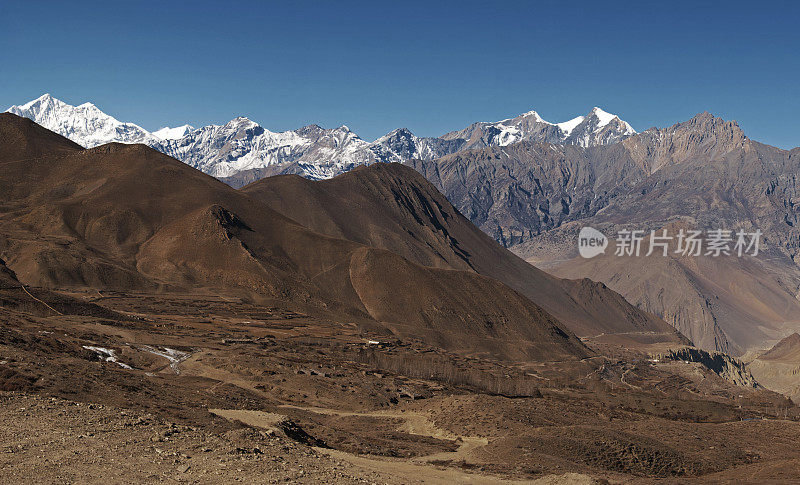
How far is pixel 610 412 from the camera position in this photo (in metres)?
100

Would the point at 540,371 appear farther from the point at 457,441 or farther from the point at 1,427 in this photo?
the point at 1,427

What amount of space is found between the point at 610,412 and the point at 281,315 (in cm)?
9476

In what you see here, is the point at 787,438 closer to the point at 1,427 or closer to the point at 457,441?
the point at 457,441

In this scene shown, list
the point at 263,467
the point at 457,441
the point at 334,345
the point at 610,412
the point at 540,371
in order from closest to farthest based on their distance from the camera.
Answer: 1. the point at 263,467
2. the point at 457,441
3. the point at 610,412
4. the point at 334,345
5. the point at 540,371

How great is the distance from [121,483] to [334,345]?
369 ft

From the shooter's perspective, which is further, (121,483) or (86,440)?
(86,440)

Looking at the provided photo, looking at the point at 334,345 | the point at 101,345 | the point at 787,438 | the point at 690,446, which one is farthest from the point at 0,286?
the point at 787,438

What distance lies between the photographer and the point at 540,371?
183m

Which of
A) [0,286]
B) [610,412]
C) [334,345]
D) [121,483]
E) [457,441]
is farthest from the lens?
[334,345]

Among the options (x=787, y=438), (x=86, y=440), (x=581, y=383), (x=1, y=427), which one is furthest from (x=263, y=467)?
(x=581, y=383)

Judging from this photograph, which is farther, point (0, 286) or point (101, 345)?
point (0, 286)

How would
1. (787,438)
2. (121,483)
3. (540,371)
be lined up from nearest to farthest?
(121,483) → (787,438) → (540,371)

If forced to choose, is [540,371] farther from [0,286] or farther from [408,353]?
[0,286]

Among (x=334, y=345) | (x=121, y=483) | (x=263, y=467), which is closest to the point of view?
(x=121, y=483)
